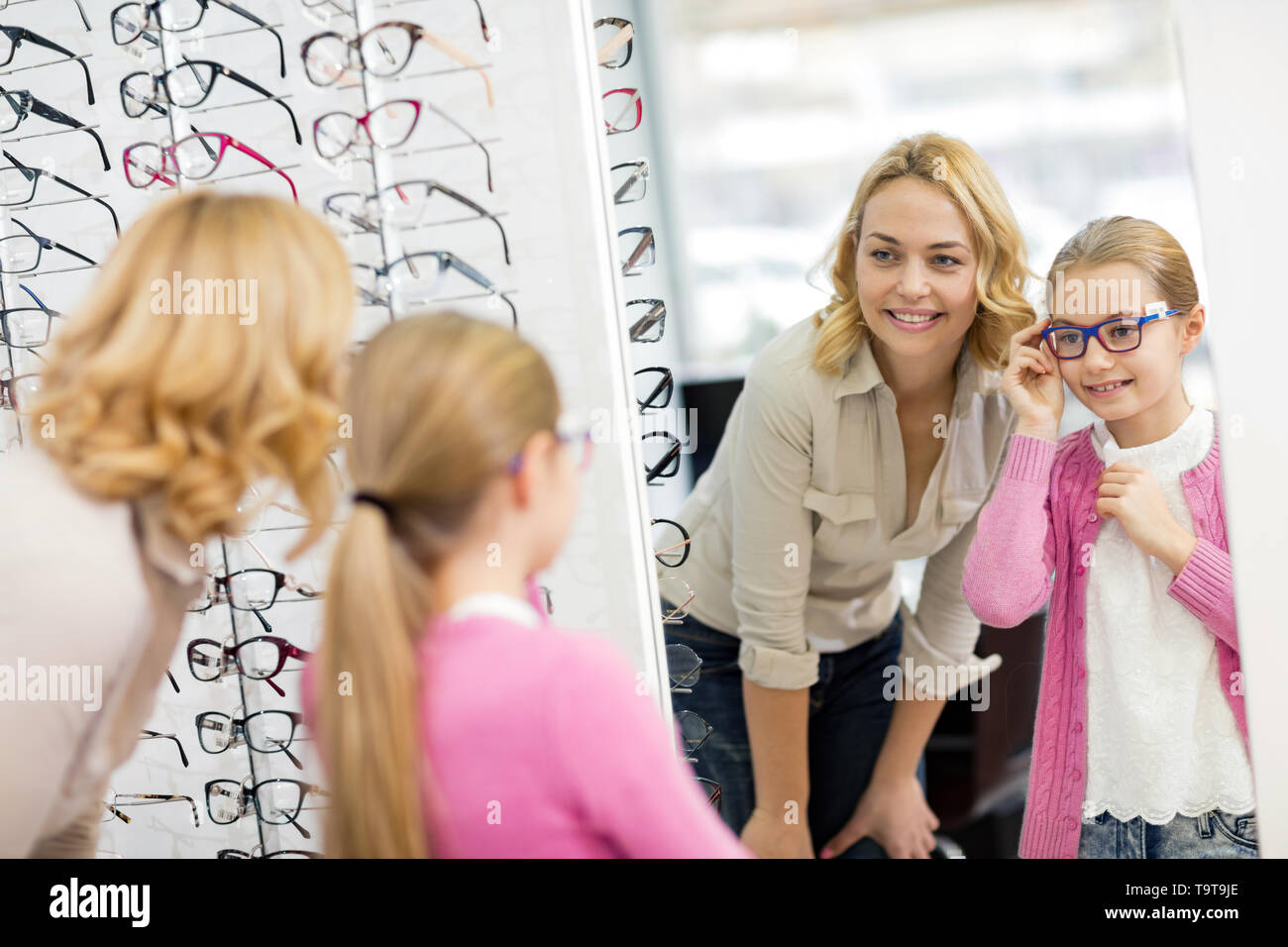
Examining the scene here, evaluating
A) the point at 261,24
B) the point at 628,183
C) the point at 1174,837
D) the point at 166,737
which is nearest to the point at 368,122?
the point at 261,24

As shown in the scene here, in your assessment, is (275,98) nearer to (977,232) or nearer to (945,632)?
(977,232)

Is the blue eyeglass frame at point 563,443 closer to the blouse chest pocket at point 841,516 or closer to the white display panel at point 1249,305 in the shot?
the blouse chest pocket at point 841,516

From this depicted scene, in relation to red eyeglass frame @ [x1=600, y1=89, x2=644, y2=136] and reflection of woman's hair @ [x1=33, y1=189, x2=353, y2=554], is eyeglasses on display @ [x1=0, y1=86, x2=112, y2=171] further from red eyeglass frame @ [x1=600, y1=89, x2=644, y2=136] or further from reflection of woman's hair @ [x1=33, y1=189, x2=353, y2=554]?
Result: red eyeglass frame @ [x1=600, y1=89, x2=644, y2=136]

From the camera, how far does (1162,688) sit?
94 cm

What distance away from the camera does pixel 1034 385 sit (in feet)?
3.14

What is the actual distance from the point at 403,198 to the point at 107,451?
430mm

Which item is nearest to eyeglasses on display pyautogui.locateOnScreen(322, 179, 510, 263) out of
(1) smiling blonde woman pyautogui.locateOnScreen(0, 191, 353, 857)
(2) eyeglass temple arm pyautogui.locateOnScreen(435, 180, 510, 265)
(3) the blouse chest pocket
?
(2) eyeglass temple arm pyautogui.locateOnScreen(435, 180, 510, 265)

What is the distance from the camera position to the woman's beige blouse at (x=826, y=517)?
→ 1.03 m

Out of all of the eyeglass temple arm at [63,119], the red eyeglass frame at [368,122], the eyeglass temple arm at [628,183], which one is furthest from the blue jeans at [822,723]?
the eyeglass temple arm at [63,119]

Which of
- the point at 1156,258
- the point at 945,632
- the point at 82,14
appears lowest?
the point at 945,632

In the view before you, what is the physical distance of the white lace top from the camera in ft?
3.07

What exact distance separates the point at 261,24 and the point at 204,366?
1.75ft
